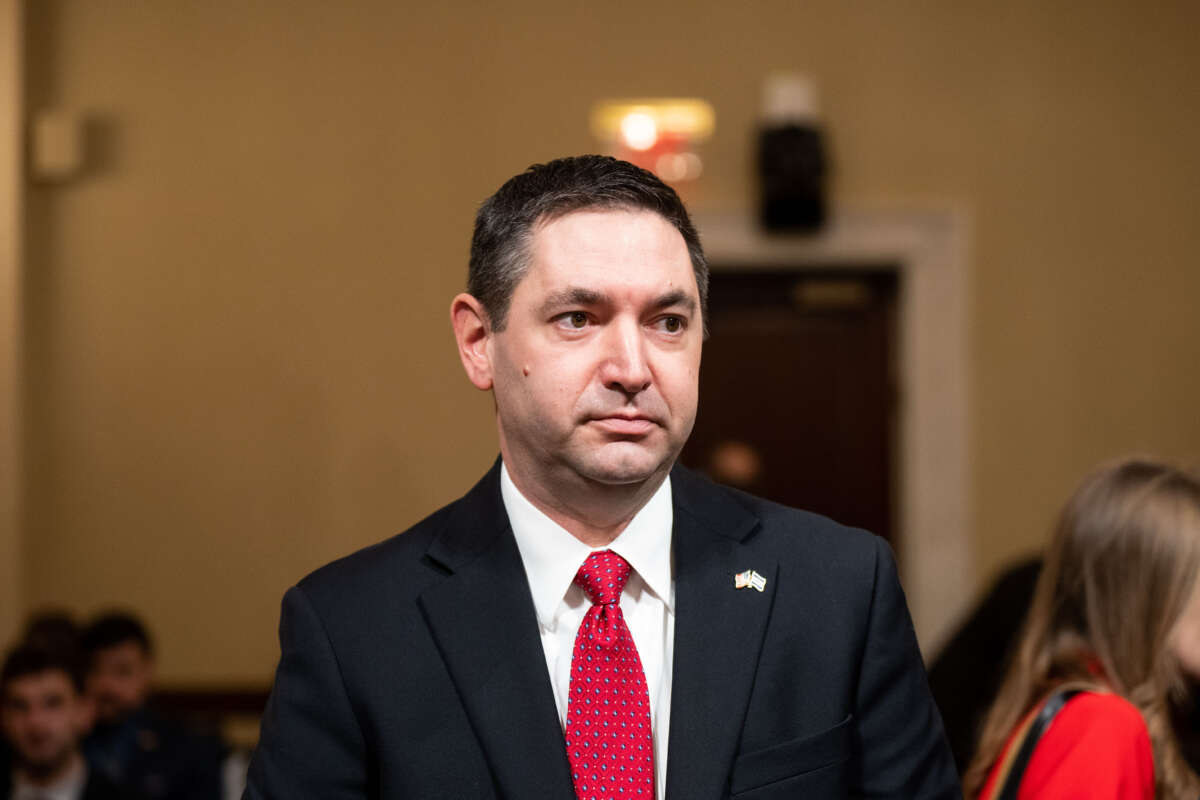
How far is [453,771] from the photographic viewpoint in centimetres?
135

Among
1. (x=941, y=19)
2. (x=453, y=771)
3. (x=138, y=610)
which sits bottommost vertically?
(x=138, y=610)

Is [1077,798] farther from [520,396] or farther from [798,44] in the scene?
[798,44]

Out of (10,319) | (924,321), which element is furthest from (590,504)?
(10,319)

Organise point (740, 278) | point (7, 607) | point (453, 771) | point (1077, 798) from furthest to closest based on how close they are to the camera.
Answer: point (740, 278) → point (7, 607) → point (1077, 798) → point (453, 771)

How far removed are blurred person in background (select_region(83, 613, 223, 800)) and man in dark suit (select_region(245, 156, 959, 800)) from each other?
2.60m

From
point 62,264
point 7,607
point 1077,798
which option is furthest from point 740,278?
point 1077,798

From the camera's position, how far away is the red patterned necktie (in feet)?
4.48

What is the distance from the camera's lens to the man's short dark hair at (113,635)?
4.14 meters

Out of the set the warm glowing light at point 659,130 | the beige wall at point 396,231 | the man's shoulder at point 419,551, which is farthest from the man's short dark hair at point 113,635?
the man's shoulder at point 419,551

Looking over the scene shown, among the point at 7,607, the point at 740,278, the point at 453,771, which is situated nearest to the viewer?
the point at 453,771

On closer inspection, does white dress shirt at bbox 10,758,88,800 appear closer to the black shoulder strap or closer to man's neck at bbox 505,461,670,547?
man's neck at bbox 505,461,670,547

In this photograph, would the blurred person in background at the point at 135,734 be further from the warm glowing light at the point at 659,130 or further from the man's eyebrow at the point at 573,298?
the man's eyebrow at the point at 573,298

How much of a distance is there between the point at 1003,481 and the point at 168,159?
3.39 m

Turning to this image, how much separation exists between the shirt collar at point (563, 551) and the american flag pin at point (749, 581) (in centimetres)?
8
